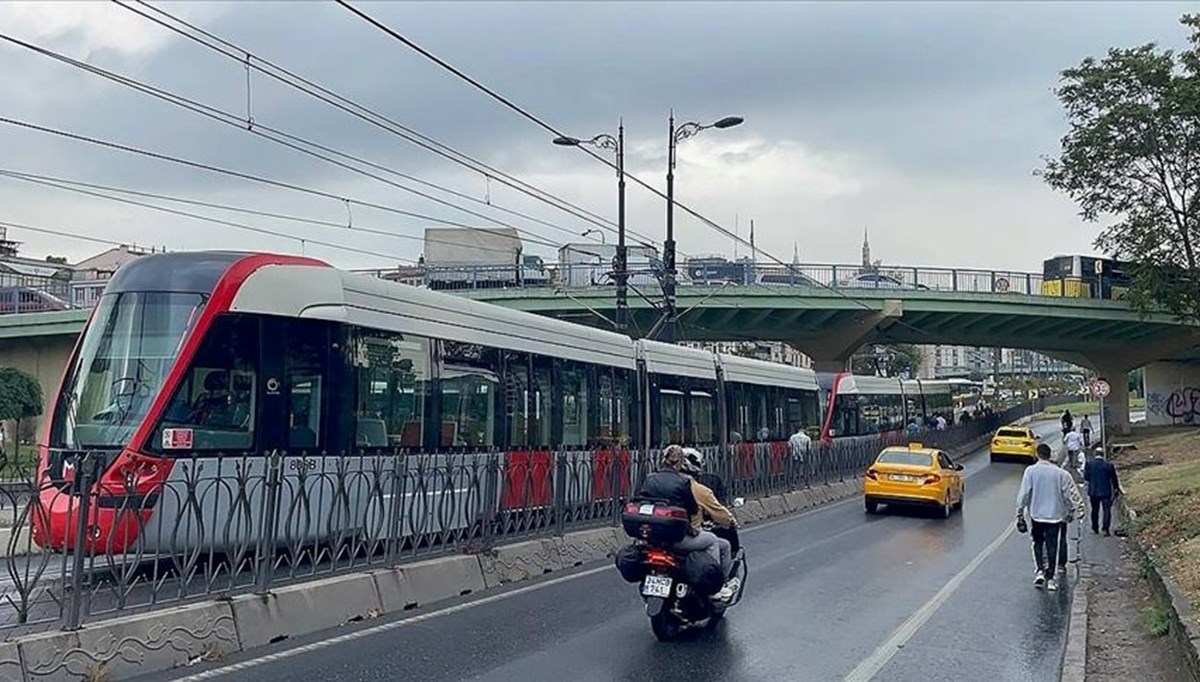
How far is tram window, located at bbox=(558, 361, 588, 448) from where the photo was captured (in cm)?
1844

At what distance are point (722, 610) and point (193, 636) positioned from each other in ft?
14.1

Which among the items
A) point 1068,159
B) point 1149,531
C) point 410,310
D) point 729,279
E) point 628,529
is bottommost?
point 1149,531

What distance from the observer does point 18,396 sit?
3931cm

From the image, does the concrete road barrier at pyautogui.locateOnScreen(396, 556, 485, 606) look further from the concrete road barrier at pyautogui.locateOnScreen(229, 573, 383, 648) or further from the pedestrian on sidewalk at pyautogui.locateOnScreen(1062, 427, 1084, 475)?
the pedestrian on sidewalk at pyautogui.locateOnScreen(1062, 427, 1084, 475)

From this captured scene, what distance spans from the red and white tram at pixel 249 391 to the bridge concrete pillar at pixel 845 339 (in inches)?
1268

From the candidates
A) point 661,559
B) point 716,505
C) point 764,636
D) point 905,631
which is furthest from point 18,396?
point 905,631

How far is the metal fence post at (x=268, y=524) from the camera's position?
9.09 metres

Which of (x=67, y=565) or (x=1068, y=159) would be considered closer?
(x=67, y=565)

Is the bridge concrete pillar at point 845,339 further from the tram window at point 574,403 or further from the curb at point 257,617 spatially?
the curb at point 257,617

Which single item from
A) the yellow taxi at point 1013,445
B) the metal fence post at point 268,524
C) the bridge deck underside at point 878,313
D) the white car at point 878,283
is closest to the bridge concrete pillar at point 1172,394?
the bridge deck underside at point 878,313

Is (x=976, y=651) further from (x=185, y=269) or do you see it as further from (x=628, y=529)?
(x=185, y=269)

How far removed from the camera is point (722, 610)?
9.80 meters

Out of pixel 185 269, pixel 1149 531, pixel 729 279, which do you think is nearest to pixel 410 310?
pixel 185 269

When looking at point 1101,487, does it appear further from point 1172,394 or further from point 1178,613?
point 1172,394
